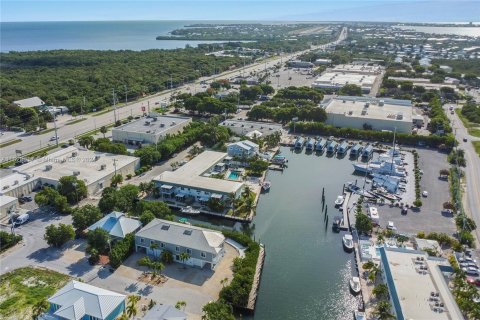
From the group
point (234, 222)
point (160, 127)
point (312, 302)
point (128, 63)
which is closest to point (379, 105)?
point (160, 127)

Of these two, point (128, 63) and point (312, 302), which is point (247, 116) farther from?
point (128, 63)

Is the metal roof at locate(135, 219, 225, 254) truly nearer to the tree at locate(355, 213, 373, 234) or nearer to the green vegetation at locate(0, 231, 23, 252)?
the green vegetation at locate(0, 231, 23, 252)

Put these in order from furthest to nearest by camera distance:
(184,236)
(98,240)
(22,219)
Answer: (22,219) → (184,236) → (98,240)

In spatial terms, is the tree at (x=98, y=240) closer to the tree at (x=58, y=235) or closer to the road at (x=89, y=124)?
the tree at (x=58, y=235)

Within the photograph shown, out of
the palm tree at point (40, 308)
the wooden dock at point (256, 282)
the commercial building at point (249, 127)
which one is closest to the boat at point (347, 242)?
the wooden dock at point (256, 282)

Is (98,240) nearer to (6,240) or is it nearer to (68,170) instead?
(6,240)

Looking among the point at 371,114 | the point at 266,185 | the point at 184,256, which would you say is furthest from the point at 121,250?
the point at 371,114

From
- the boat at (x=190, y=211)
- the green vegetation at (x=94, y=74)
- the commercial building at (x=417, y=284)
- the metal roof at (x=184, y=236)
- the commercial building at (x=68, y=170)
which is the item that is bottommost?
the boat at (x=190, y=211)
